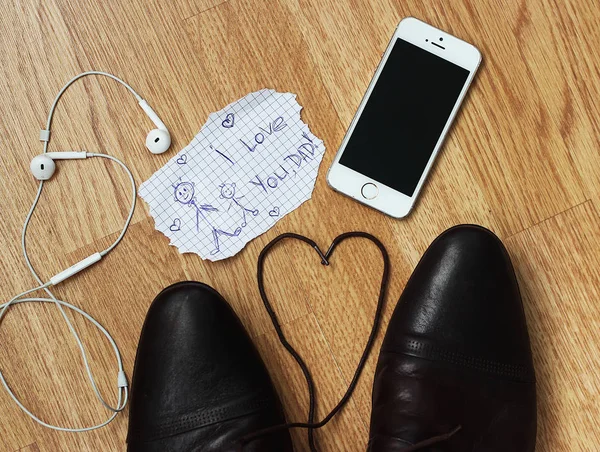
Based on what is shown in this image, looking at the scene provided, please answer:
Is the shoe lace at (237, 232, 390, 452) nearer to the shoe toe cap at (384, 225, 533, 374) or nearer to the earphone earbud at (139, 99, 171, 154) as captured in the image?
the shoe toe cap at (384, 225, 533, 374)

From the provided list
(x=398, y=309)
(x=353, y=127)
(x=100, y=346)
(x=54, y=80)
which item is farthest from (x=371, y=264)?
(x=54, y=80)

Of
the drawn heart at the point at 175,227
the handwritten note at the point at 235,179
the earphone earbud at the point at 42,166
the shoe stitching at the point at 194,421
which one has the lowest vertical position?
the shoe stitching at the point at 194,421

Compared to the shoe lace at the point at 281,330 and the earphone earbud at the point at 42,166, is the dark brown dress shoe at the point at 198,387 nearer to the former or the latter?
the shoe lace at the point at 281,330

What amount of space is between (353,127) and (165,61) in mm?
241

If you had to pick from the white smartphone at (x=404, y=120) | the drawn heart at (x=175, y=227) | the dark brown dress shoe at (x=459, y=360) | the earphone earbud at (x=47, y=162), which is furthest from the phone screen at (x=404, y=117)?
the earphone earbud at (x=47, y=162)

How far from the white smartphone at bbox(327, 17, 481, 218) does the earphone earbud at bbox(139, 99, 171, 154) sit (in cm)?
20

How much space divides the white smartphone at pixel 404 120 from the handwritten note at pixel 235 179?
0.06 metres

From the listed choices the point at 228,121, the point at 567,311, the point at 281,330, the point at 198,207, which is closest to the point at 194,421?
the point at 281,330

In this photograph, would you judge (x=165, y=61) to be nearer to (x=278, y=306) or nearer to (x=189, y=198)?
(x=189, y=198)

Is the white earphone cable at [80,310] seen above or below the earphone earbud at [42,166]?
below

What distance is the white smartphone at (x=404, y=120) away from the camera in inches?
→ 34.8

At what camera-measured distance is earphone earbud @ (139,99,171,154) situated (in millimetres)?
877

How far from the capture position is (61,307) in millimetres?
882

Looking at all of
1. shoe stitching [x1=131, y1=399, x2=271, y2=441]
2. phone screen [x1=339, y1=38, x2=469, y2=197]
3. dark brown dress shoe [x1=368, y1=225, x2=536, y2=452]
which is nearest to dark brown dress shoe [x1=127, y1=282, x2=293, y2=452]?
shoe stitching [x1=131, y1=399, x2=271, y2=441]
